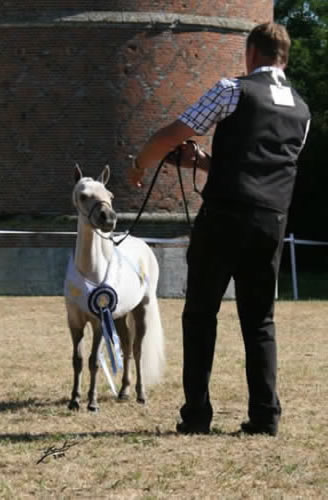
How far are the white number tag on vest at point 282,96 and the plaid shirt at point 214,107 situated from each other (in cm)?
22

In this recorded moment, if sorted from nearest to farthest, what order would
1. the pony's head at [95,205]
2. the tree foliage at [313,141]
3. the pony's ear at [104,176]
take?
the pony's head at [95,205] < the pony's ear at [104,176] < the tree foliage at [313,141]

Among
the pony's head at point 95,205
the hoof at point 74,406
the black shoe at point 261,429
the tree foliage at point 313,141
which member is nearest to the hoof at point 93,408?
the hoof at point 74,406

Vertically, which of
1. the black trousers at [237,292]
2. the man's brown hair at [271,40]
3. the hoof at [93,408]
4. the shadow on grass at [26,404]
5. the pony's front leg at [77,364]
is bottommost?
the shadow on grass at [26,404]

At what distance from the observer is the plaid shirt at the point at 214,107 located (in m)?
6.06

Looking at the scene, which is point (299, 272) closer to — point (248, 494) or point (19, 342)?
point (19, 342)

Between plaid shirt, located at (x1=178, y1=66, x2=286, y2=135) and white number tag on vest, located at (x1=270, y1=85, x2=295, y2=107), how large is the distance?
0.22 m

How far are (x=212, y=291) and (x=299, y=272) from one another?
96.6 feet

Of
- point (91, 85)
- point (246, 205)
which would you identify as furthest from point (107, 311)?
point (91, 85)

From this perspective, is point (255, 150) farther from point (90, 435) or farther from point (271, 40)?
point (90, 435)

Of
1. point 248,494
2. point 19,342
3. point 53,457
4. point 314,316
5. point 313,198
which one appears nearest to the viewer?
point 248,494

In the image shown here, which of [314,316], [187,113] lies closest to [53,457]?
[187,113]

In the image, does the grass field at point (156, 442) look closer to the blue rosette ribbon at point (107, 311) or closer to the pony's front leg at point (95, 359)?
the pony's front leg at point (95, 359)

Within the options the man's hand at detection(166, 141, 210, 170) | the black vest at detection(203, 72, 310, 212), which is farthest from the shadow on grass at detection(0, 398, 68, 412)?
the black vest at detection(203, 72, 310, 212)

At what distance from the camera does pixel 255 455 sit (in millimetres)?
5945
